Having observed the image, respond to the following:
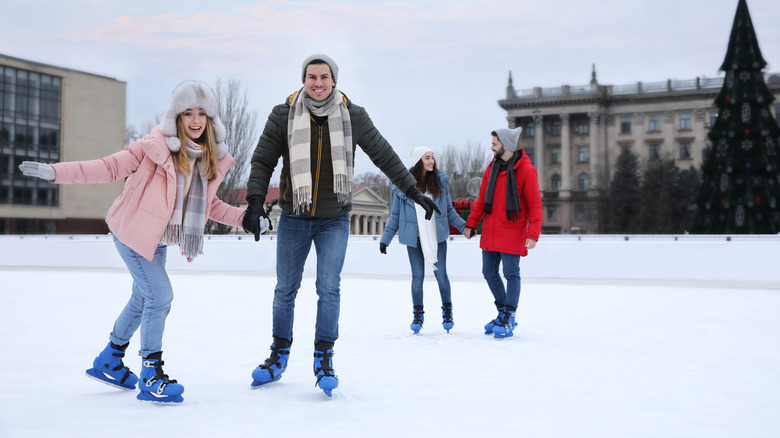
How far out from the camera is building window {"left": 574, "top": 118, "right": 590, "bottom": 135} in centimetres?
6938

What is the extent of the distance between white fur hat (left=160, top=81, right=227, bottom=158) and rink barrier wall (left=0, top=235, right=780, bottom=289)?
382 inches

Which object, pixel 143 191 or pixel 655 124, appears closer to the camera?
pixel 143 191

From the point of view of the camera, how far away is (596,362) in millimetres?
4785

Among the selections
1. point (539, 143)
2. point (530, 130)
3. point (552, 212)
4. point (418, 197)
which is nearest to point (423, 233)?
point (418, 197)

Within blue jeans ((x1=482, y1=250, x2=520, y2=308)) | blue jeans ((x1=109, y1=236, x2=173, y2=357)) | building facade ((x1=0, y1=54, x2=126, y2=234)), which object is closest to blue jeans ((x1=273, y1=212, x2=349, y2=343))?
blue jeans ((x1=109, y1=236, x2=173, y2=357))

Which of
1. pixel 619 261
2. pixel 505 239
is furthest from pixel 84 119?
pixel 505 239

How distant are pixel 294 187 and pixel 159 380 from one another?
1.12m

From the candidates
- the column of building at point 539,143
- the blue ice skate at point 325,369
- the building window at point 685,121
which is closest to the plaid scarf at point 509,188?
the blue ice skate at point 325,369

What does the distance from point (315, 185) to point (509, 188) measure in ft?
8.08

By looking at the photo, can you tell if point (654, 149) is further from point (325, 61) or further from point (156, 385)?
point (156, 385)

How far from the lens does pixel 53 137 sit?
5188cm

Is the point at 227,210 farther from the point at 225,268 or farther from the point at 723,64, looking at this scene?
the point at 723,64

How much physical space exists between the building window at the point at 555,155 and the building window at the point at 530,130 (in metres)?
2.46

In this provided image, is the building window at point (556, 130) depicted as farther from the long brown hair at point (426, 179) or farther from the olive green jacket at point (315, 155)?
the olive green jacket at point (315, 155)
